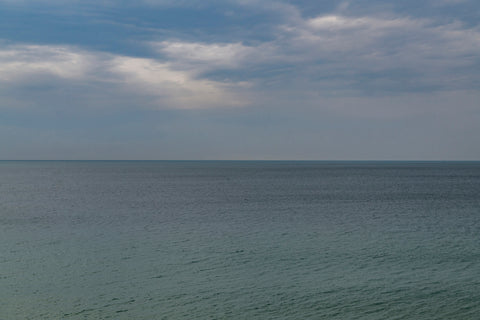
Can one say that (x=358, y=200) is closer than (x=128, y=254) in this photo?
No

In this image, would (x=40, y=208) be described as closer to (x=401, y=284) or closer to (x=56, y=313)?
(x=56, y=313)

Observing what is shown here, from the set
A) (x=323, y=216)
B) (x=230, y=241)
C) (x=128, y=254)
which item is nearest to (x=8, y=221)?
(x=128, y=254)

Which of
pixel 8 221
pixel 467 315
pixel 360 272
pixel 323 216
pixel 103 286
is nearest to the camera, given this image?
pixel 467 315

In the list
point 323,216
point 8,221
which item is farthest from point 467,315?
point 8,221

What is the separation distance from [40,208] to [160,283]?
39.9m

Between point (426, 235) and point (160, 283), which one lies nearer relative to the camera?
point (160, 283)

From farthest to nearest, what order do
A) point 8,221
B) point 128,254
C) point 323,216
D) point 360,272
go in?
point 323,216, point 8,221, point 128,254, point 360,272

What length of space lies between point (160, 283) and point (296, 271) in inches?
290

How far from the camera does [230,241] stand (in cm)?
3181

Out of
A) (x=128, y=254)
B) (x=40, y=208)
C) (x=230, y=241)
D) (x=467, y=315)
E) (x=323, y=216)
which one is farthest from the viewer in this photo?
(x=40, y=208)

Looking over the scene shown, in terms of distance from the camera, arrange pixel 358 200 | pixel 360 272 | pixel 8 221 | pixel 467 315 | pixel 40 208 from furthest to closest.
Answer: pixel 358 200 → pixel 40 208 → pixel 8 221 → pixel 360 272 → pixel 467 315

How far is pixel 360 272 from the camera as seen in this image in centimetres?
2322

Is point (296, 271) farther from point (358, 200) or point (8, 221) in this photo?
point (358, 200)

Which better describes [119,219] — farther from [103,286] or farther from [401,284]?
[401,284]
